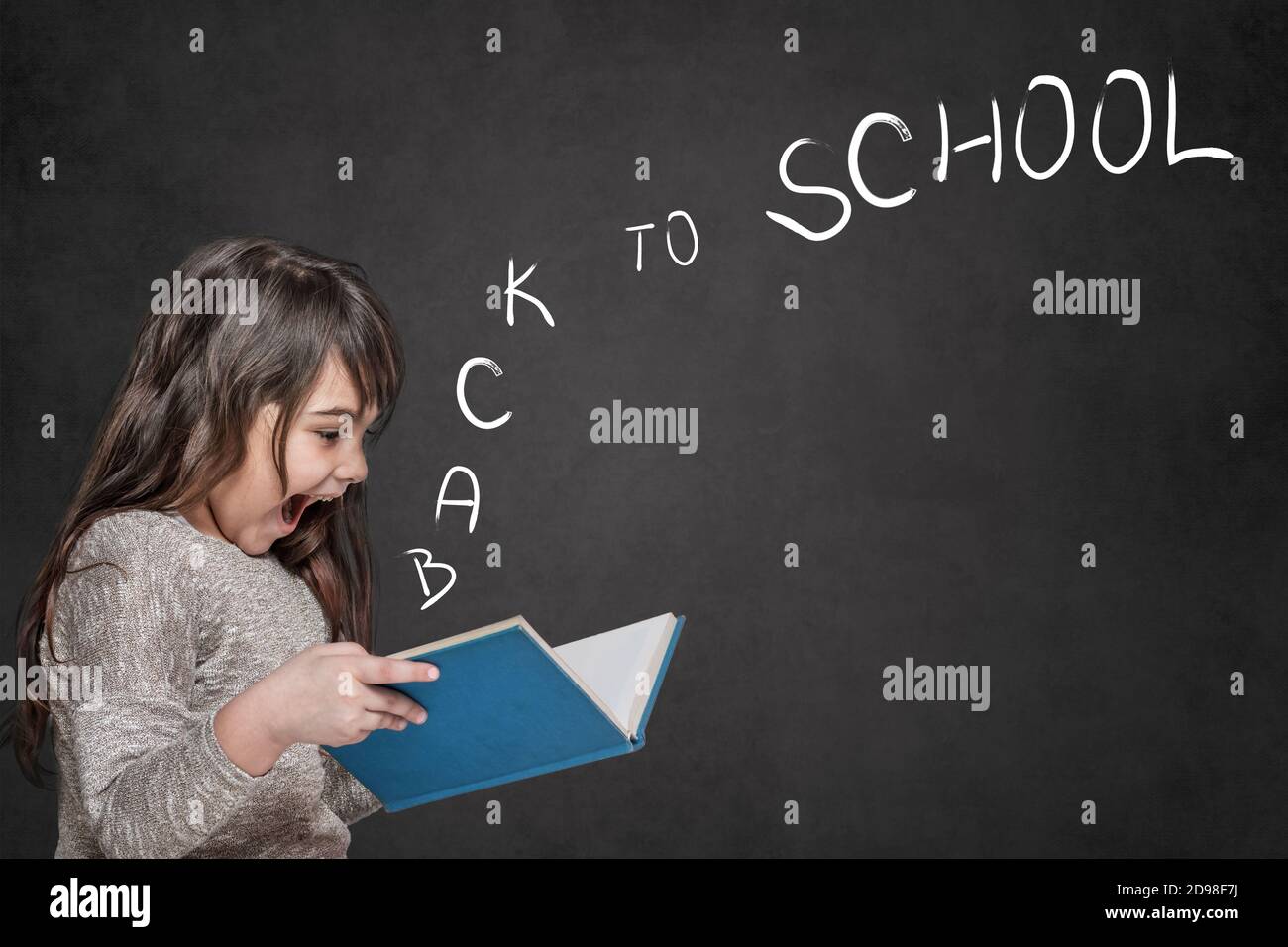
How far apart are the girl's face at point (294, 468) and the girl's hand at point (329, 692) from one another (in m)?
0.28

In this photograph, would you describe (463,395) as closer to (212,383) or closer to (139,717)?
(212,383)

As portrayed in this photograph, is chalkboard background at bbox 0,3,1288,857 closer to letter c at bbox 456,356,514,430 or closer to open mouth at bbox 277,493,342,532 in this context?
letter c at bbox 456,356,514,430

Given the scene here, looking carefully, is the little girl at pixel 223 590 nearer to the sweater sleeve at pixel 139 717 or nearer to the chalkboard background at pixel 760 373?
the sweater sleeve at pixel 139 717

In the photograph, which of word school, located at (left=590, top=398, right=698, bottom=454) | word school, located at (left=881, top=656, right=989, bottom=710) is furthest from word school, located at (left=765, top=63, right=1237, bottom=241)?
word school, located at (left=881, top=656, right=989, bottom=710)

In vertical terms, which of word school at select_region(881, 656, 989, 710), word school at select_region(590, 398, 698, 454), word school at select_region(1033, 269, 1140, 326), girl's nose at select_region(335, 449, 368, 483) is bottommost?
word school at select_region(881, 656, 989, 710)

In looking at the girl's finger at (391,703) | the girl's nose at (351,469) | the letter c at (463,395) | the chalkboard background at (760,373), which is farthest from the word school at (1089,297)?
the girl's finger at (391,703)

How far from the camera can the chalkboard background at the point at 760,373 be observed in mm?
2375

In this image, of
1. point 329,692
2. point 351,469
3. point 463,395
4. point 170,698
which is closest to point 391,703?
point 329,692

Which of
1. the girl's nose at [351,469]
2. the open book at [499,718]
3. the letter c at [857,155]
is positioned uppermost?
the letter c at [857,155]

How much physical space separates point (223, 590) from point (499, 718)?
30 centimetres

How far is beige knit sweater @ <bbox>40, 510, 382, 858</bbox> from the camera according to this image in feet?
2.70

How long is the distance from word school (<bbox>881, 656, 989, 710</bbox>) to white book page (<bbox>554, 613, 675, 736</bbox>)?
142 cm

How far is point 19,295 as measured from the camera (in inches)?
93.2

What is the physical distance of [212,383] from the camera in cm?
106
